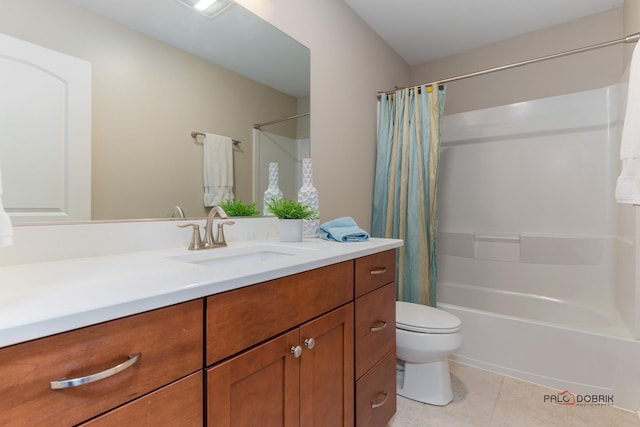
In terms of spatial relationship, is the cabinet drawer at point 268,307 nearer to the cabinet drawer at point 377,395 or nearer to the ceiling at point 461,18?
the cabinet drawer at point 377,395

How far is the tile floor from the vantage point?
58.1 inches

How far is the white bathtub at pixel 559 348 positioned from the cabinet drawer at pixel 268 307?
1.41m

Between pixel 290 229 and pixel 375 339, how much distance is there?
578 mm

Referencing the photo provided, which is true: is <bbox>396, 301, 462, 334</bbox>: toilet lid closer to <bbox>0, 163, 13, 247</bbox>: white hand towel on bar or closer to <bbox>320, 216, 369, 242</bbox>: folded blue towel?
<bbox>320, 216, 369, 242</bbox>: folded blue towel

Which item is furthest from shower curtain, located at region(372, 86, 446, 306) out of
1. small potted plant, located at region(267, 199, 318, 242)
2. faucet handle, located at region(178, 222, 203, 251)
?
faucet handle, located at region(178, 222, 203, 251)

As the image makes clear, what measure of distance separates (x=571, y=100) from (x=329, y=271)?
243cm

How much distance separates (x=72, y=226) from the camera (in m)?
0.92

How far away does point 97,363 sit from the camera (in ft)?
1.62

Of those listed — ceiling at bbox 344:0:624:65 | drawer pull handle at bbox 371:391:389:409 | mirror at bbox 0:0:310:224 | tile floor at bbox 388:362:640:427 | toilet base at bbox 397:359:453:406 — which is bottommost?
tile floor at bbox 388:362:640:427

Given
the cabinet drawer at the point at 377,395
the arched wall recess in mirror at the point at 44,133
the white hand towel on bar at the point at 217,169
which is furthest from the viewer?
the white hand towel on bar at the point at 217,169

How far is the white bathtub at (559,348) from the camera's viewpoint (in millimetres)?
1578

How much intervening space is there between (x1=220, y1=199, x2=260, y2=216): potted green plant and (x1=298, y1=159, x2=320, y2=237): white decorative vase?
241 millimetres

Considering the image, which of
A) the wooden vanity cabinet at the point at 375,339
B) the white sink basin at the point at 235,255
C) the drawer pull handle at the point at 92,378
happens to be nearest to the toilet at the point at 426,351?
the wooden vanity cabinet at the point at 375,339

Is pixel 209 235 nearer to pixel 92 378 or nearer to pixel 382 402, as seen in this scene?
pixel 92 378
